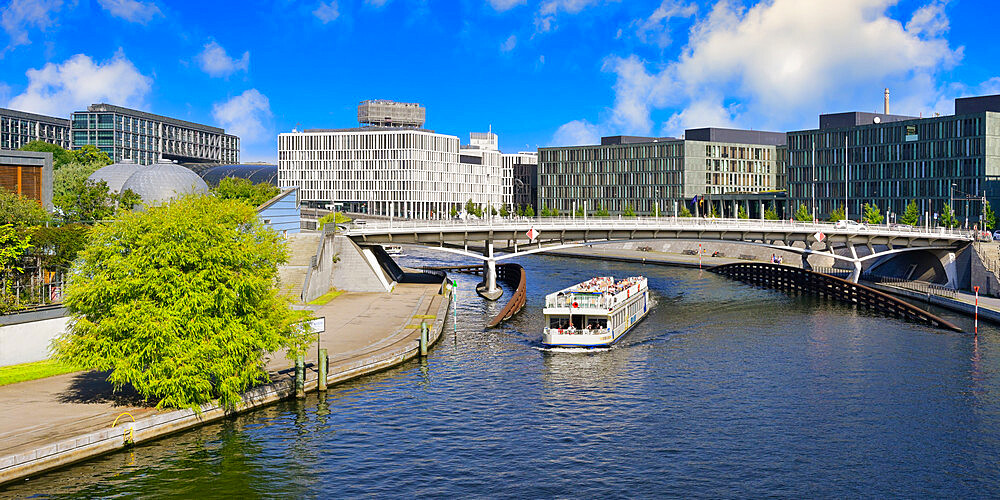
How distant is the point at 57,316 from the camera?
192 feet

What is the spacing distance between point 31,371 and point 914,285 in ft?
323

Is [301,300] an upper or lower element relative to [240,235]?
lower

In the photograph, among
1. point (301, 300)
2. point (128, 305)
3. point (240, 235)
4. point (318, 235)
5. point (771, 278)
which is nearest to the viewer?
point (128, 305)

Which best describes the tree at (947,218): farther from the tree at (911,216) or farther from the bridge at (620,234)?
the bridge at (620,234)

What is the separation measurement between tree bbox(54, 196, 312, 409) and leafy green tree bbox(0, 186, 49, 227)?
53.7 ft

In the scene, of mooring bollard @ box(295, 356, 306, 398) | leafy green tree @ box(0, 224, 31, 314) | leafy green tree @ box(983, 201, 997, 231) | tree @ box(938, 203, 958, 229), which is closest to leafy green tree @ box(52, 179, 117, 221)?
leafy green tree @ box(0, 224, 31, 314)

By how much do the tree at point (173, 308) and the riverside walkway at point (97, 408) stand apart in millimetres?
1268

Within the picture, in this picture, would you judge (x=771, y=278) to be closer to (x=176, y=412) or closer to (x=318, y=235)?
(x=318, y=235)

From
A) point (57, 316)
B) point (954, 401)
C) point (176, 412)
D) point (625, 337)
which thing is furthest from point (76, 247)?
point (954, 401)

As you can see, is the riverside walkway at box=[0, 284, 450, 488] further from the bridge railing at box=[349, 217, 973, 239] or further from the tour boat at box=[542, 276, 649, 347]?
the bridge railing at box=[349, 217, 973, 239]

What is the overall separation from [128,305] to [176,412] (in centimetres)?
565

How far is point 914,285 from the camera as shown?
117 m

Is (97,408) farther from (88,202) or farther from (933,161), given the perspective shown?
(933,161)

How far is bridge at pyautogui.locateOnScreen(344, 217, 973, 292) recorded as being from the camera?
111m
